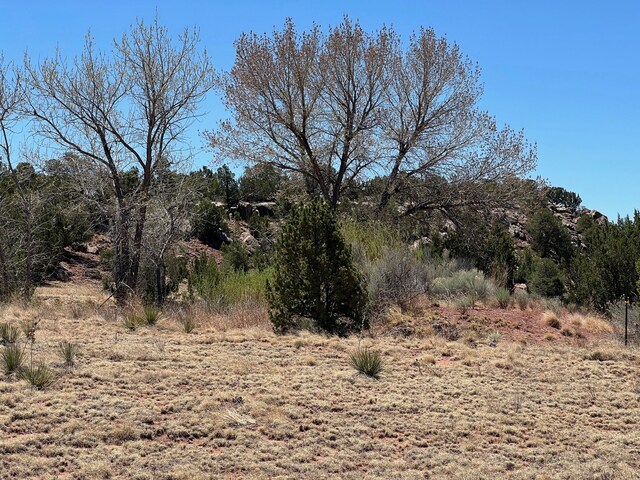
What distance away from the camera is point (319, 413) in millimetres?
7242

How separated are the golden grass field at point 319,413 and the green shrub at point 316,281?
165 centimetres

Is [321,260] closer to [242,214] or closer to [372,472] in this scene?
[372,472]

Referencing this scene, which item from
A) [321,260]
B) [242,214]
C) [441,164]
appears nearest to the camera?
[321,260]

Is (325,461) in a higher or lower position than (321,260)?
lower

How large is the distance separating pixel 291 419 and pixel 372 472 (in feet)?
4.92

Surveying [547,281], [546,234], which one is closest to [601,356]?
[547,281]

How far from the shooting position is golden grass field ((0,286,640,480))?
5.79m

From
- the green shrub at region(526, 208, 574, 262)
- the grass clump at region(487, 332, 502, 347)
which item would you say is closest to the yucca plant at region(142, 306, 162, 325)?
the grass clump at region(487, 332, 502, 347)

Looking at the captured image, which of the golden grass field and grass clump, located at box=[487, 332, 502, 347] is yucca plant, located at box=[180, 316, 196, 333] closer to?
the golden grass field

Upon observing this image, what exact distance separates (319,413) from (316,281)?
5469 mm

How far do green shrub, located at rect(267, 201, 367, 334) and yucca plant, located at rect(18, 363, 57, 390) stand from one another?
5019mm

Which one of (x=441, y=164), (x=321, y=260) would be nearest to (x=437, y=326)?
(x=321, y=260)

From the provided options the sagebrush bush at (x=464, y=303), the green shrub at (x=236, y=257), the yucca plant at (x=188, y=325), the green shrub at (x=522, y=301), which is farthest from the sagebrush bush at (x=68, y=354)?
the green shrub at (x=236, y=257)

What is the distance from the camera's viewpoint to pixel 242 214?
5000 cm
